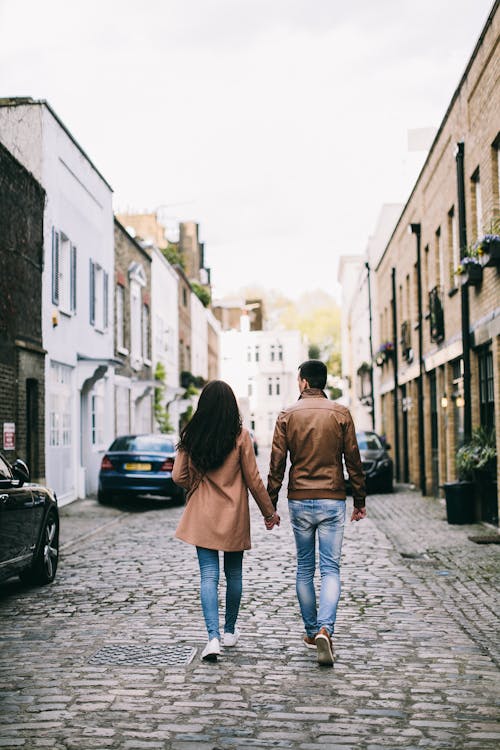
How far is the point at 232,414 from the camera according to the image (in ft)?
20.9

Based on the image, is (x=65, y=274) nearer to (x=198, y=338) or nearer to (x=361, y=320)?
(x=198, y=338)

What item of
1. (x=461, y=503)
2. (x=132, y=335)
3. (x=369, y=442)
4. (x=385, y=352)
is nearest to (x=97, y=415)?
(x=132, y=335)

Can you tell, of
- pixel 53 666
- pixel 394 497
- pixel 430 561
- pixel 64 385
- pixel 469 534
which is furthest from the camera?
pixel 394 497

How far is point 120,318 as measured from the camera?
2567cm

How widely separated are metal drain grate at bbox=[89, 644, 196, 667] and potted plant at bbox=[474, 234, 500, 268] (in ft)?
25.4

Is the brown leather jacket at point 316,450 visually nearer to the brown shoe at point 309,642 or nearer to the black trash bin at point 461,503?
the brown shoe at point 309,642

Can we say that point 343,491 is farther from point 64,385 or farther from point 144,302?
point 144,302

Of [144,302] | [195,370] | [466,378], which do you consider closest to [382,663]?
[466,378]

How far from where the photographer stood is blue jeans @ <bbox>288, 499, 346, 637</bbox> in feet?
20.6

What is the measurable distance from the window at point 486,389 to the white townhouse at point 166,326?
57.9 feet

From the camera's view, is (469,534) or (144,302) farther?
(144,302)

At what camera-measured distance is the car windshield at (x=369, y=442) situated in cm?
2397

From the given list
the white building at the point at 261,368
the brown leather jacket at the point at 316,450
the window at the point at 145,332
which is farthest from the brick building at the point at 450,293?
the white building at the point at 261,368

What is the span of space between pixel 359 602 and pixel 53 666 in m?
3.08
